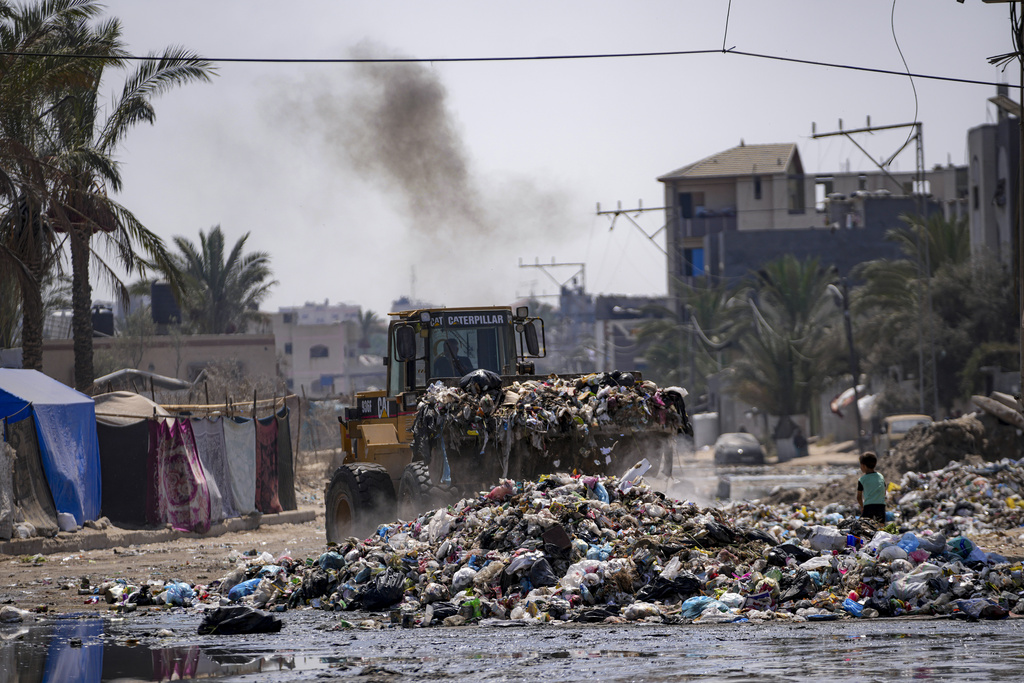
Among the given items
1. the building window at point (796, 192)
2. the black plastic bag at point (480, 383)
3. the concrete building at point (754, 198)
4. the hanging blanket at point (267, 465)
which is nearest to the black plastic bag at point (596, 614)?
the black plastic bag at point (480, 383)

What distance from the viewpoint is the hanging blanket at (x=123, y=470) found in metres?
18.7

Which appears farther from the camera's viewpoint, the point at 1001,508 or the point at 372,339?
the point at 372,339

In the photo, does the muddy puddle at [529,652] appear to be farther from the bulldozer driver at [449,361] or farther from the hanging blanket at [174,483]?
the hanging blanket at [174,483]

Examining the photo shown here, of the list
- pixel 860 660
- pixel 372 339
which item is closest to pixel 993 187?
pixel 860 660

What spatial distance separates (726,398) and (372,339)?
79879 mm

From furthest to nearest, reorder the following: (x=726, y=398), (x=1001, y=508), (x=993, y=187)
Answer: (x=726, y=398) → (x=993, y=187) → (x=1001, y=508)

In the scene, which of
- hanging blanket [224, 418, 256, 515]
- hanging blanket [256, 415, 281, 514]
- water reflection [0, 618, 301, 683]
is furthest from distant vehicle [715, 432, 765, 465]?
water reflection [0, 618, 301, 683]

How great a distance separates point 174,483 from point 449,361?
23.1 ft

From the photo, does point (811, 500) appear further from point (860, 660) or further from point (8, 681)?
point (8, 681)

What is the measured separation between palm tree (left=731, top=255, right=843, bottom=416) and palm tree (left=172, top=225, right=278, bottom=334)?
20581 millimetres

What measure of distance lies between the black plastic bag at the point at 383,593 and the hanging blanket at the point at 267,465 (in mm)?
11136

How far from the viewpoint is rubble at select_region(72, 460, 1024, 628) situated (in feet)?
32.4

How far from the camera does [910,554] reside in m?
10.5

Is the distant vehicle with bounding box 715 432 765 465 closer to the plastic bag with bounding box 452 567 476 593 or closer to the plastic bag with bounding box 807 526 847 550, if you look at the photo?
the plastic bag with bounding box 807 526 847 550
